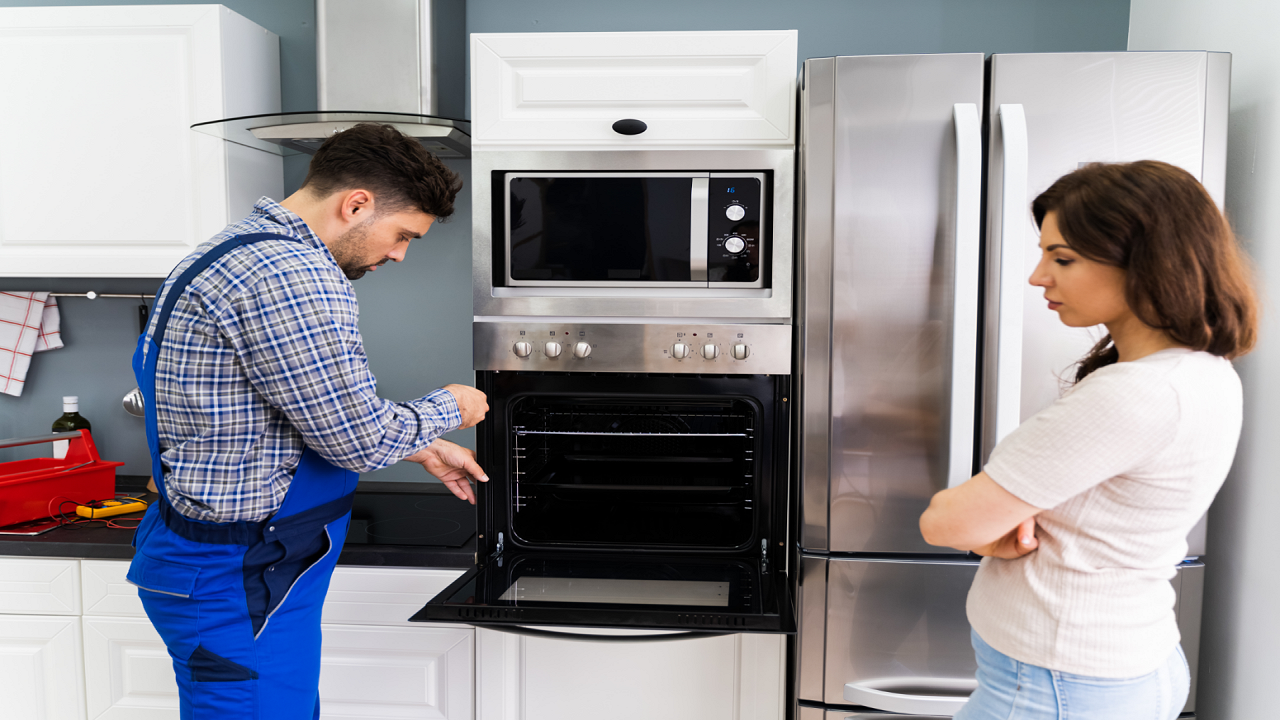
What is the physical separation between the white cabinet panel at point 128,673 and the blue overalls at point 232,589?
64 centimetres

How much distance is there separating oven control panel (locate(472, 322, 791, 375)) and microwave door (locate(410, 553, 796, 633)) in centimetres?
42

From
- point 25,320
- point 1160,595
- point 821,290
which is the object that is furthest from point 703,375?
point 25,320

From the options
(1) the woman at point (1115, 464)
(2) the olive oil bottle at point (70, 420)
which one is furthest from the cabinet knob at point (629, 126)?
(2) the olive oil bottle at point (70, 420)

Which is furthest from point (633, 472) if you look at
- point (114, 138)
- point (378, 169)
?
point (114, 138)

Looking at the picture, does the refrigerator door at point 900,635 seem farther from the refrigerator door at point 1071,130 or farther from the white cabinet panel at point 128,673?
the white cabinet panel at point 128,673

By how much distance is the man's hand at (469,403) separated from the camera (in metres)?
1.33

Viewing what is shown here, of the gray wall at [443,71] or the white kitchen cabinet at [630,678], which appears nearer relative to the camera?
the white kitchen cabinet at [630,678]

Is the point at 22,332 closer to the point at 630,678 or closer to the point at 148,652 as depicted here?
the point at 148,652

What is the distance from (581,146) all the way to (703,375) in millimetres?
550

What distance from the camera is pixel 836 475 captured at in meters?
1.51

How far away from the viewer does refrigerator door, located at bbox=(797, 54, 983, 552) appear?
1.43 metres

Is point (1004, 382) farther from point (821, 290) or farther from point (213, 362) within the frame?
point (213, 362)

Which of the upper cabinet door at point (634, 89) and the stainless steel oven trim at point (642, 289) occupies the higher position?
the upper cabinet door at point (634, 89)

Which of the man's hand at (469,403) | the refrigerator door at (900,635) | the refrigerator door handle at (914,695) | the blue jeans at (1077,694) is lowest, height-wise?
the refrigerator door handle at (914,695)
